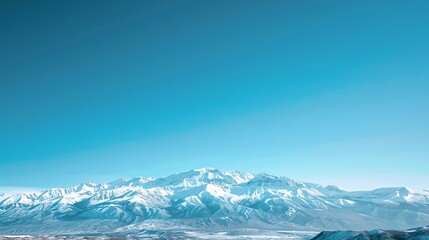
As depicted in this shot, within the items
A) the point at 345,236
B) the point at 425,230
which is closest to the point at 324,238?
the point at 345,236

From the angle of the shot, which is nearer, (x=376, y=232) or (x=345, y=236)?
(x=376, y=232)

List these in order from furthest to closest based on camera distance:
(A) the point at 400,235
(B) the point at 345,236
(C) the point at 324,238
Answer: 1. (C) the point at 324,238
2. (B) the point at 345,236
3. (A) the point at 400,235

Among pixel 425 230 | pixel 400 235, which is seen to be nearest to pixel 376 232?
pixel 400 235

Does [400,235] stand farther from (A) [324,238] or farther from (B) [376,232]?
(A) [324,238]

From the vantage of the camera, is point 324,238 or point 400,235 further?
point 324,238

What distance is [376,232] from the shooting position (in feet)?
445

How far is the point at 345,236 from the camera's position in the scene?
5714 inches

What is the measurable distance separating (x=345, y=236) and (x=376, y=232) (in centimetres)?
1275

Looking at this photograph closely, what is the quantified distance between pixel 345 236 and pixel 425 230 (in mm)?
26574

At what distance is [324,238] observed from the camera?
511 ft

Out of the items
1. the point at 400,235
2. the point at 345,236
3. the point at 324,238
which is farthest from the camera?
the point at 324,238

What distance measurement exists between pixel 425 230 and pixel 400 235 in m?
9.72

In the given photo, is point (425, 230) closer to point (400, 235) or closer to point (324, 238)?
point (400, 235)

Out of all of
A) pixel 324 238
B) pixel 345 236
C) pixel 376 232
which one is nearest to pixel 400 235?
pixel 376 232
